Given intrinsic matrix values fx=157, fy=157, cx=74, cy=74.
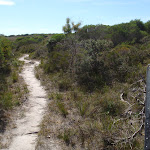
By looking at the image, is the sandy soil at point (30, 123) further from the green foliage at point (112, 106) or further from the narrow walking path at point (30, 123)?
the green foliage at point (112, 106)

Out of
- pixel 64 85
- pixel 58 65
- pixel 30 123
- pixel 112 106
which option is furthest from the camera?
pixel 58 65

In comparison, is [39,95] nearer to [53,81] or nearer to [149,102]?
[53,81]

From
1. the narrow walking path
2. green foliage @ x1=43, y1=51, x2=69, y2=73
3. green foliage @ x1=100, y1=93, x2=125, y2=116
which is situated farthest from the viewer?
green foliage @ x1=43, y1=51, x2=69, y2=73

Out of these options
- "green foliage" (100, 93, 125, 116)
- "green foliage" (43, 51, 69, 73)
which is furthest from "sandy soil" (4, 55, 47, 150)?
"green foliage" (43, 51, 69, 73)

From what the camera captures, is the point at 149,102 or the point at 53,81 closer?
the point at 149,102

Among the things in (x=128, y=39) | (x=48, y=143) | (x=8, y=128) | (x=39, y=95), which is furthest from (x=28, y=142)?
(x=128, y=39)

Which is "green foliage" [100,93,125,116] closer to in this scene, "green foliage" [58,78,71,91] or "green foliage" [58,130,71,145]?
"green foliage" [58,130,71,145]

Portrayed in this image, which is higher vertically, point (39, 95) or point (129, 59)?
point (129, 59)

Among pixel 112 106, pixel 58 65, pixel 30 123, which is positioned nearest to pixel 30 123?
pixel 30 123

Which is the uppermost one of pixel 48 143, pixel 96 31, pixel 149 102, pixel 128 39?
pixel 96 31

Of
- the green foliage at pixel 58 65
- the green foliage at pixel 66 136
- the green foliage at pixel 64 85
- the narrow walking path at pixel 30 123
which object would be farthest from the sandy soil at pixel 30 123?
the green foliage at pixel 58 65

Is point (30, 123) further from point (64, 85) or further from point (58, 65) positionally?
point (58, 65)

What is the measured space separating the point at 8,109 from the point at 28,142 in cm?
182

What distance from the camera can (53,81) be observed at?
8.21 m
